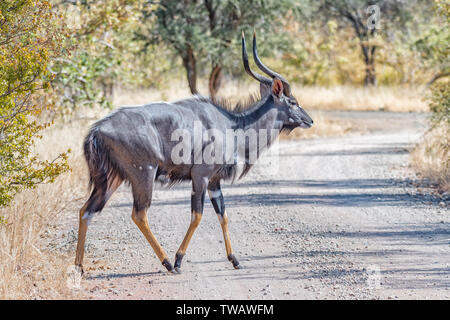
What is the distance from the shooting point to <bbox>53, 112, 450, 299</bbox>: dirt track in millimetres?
6129

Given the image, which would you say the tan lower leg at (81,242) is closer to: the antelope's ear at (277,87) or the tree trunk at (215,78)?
the antelope's ear at (277,87)

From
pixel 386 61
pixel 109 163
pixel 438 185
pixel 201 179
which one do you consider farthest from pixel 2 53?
pixel 386 61

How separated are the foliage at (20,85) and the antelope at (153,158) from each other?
0.39 meters

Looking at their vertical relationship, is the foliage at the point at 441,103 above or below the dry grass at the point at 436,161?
above

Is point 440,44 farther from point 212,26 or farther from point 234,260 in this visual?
point 234,260

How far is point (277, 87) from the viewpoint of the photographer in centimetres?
750

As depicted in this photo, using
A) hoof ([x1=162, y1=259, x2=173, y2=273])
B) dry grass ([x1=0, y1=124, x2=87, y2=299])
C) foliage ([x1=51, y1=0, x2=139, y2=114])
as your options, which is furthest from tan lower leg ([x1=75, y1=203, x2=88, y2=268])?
foliage ([x1=51, y1=0, x2=139, y2=114])

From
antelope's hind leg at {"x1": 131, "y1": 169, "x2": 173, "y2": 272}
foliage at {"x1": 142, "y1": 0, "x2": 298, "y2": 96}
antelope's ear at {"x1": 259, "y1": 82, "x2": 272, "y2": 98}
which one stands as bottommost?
antelope's hind leg at {"x1": 131, "y1": 169, "x2": 173, "y2": 272}

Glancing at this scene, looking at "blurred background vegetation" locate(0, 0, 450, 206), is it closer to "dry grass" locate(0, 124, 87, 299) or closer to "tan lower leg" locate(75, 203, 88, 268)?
"dry grass" locate(0, 124, 87, 299)

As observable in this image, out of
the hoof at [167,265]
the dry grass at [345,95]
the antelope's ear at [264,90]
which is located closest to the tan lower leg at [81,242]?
the hoof at [167,265]

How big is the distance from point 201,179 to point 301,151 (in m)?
10.3

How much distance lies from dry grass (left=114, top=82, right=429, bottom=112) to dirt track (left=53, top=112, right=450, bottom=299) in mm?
13115

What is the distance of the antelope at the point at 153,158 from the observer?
21.8ft

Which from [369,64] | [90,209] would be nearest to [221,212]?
[90,209]
